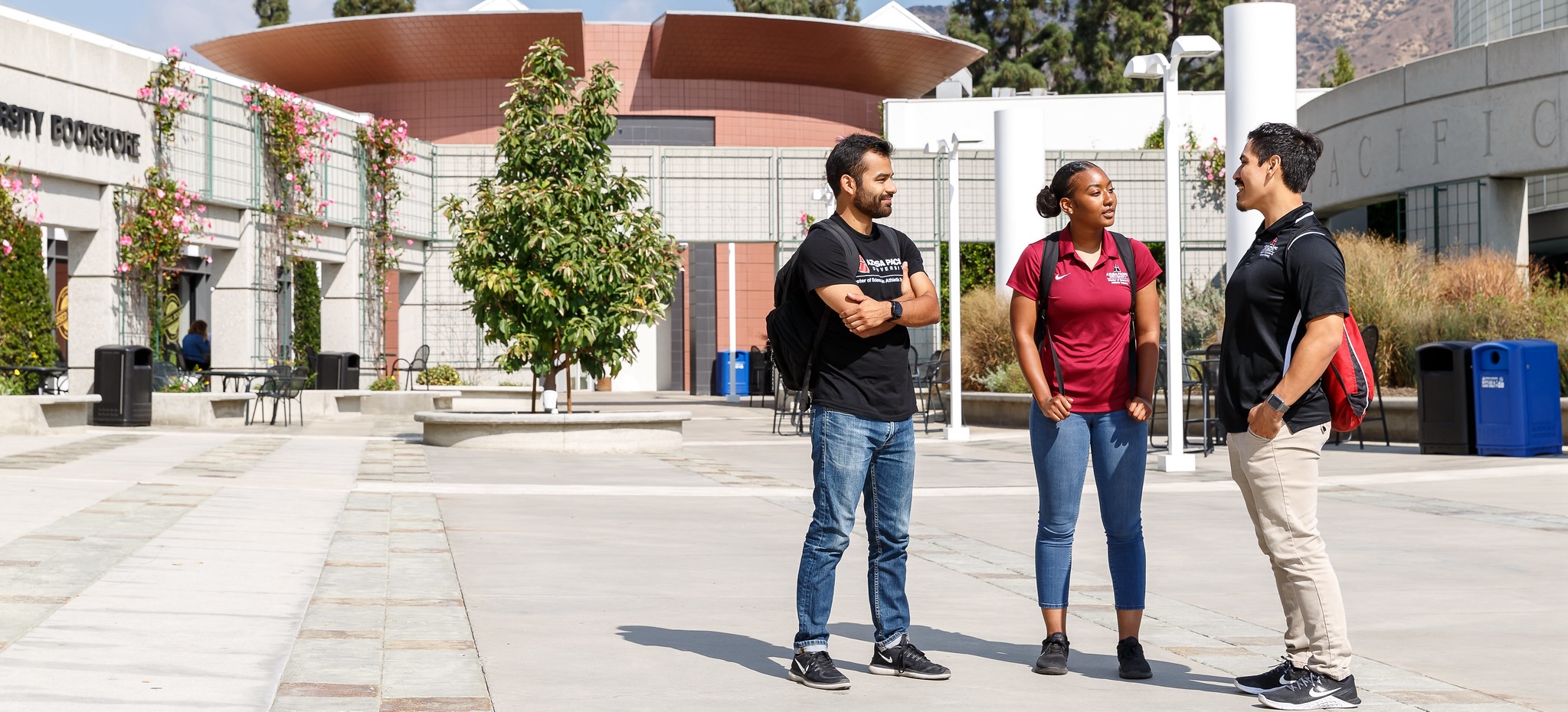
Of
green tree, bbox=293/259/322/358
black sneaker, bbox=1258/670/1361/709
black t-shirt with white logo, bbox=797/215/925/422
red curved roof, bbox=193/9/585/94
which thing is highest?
red curved roof, bbox=193/9/585/94

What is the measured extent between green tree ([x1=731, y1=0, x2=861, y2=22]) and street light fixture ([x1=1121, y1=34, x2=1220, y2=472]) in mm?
52357

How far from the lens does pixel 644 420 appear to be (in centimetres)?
1636

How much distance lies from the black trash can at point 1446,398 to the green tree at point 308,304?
2086 cm

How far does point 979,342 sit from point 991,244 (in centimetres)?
1024

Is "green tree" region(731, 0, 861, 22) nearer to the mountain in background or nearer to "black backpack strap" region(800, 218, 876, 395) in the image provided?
"black backpack strap" region(800, 218, 876, 395)

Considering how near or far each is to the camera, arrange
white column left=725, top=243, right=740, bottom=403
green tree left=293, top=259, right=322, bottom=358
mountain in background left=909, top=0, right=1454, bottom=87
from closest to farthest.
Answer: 1. green tree left=293, top=259, right=322, bottom=358
2. white column left=725, top=243, right=740, bottom=403
3. mountain in background left=909, top=0, right=1454, bottom=87

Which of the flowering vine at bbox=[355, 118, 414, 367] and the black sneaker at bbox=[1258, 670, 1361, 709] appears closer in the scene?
the black sneaker at bbox=[1258, 670, 1361, 709]

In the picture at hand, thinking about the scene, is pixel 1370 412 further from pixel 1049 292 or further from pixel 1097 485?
pixel 1049 292

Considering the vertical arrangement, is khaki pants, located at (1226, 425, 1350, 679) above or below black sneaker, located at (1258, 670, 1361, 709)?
above

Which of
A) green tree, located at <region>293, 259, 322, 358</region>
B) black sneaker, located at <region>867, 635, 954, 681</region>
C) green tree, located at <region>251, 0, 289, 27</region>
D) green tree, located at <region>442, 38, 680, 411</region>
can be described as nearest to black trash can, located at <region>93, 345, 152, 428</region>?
green tree, located at <region>442, 38, 680, 411</region>

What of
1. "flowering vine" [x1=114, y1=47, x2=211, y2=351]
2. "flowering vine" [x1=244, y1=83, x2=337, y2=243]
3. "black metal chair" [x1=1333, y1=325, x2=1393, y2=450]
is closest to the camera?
"black metal chair" [x1=1333, y1=325, x2=1393, y2=450]

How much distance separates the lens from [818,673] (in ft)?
15.6

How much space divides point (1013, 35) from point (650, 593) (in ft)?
190

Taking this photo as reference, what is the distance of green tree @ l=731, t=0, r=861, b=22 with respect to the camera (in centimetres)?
6650
